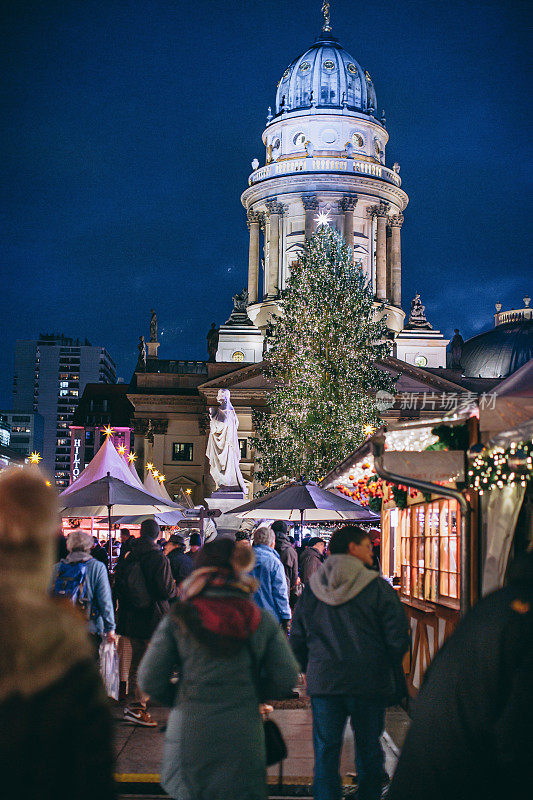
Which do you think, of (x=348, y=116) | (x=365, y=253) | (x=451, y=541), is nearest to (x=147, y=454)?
(x=365, y=253)

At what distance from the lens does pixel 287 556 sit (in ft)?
51.1

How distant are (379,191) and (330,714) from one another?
79.2 metres

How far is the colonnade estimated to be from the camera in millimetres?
80188

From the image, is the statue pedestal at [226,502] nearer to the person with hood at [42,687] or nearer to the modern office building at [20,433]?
the person with hood at [42,687]

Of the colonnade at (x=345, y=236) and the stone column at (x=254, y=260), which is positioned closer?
the colonnade at (x=345, y=236)

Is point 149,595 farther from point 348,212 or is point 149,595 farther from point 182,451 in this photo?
point 348,212

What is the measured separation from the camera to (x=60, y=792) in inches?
97.4

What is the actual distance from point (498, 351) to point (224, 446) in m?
61.0

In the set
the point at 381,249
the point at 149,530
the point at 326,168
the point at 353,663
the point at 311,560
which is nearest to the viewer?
the point at 353,663

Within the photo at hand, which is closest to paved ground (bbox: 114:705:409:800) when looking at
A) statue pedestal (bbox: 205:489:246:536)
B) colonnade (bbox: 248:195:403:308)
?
statue pedestal (bbox: 205:489:246:536)

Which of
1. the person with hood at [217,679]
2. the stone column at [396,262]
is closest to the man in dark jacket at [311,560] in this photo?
the person with hood at [217,679]

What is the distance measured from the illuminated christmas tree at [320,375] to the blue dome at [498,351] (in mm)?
41250

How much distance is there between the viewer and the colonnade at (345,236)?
8019 cm

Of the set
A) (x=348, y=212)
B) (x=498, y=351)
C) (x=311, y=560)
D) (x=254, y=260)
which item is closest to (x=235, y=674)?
(x=311, y=560)
